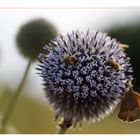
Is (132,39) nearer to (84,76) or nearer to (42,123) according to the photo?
(84,76)

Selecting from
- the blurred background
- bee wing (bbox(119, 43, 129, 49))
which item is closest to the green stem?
the blurred background

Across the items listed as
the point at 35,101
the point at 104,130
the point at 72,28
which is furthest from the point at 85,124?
the point at 72,28

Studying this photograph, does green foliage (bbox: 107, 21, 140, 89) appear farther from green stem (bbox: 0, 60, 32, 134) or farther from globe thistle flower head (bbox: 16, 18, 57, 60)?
green stem (bbox: 0, 60, 32, 134)

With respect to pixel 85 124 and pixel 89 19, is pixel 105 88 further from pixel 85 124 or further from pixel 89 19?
pixel 89 19

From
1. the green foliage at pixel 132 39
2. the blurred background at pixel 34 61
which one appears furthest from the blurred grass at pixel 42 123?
the green foliage at pixel 132 39

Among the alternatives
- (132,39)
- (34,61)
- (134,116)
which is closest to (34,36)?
(34,61)

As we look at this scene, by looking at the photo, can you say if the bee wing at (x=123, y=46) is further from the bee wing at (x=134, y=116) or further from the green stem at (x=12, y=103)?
the green stem at (x=12, y=103)
